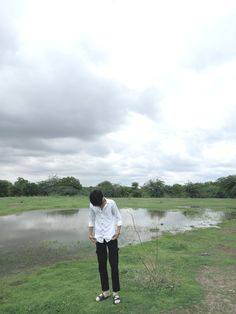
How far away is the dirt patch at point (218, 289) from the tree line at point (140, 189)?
5788 cm

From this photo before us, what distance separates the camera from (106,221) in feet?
20.6

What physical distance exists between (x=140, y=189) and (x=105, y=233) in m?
80.4

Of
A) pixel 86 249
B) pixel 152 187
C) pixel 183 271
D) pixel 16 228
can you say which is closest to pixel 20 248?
pixel 86 249

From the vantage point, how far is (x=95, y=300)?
6.39 meters

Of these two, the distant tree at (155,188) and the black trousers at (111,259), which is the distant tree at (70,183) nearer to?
the distant tree at (155,188)

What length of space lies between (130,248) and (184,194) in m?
66.4

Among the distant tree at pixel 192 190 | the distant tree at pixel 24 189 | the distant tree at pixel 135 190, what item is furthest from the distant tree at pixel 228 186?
the distant tree at pixel 24 189

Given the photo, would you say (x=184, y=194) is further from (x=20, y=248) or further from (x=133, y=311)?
(x=133, y=311)

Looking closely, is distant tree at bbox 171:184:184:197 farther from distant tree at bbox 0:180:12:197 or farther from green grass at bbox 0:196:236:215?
distant tree at bbox 0:180:12:197

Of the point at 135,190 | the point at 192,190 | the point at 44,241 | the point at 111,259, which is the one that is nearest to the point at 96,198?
the point at 111,259

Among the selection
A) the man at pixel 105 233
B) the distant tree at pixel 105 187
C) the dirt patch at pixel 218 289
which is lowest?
the dirt patch at pixel 218 289

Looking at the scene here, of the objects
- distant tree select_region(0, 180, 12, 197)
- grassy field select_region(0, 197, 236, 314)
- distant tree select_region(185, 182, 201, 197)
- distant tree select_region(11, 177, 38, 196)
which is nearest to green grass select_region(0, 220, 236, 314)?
grassy field select_region(0, 197, 236, 314)

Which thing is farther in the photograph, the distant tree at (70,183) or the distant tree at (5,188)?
the distant tree at (70,183)

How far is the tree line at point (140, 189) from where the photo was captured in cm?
6862
